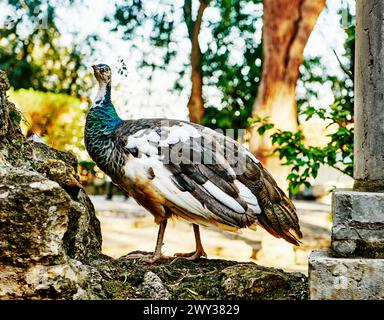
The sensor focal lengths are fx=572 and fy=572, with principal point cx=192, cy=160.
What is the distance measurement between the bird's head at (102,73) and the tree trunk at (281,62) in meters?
4.07

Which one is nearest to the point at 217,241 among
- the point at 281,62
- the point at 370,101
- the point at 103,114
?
the point at 281,62

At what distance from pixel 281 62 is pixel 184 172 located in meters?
4.73

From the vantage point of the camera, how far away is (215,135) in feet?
9.70

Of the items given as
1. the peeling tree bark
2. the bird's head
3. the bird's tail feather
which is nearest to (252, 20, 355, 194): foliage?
the bird's tail feather

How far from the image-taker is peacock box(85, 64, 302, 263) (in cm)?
274

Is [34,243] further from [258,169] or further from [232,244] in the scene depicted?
[232,244]

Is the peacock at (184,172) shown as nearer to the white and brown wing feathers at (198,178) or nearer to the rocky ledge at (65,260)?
the white and brown wing feathers at (198,178)

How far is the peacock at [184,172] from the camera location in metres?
2.74

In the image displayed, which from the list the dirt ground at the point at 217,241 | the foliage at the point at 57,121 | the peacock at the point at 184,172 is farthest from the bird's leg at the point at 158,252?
the foliage at the point at 57,121

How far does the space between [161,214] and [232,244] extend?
14.7 feet

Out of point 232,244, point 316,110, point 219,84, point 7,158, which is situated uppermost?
point 219,84
